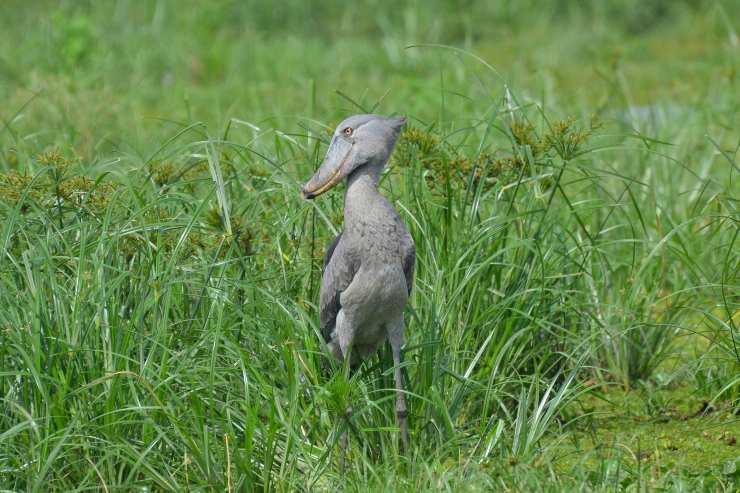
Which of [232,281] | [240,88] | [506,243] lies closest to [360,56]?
[240,88]

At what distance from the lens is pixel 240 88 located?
29.2 ft

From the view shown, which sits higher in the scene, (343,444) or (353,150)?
(353,150)

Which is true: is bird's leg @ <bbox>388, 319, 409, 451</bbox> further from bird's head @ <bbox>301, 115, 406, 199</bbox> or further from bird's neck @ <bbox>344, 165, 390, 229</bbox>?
bird's head @ <bbox>301, 115, 406, 199</bbox>

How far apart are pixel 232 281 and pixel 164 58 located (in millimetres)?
5938

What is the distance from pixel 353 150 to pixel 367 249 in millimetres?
311

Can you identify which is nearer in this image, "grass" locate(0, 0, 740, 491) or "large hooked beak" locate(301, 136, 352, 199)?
"grass" locate(0, 0, 740, 491)

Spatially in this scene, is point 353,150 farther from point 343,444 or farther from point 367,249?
point 343,444

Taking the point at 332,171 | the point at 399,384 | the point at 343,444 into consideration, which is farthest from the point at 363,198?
the point at 343,444

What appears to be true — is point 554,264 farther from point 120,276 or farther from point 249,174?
point 120,276

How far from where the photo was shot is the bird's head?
3.89 m

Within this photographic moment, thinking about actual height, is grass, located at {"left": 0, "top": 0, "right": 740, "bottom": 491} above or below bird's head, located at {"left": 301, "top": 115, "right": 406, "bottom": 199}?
below

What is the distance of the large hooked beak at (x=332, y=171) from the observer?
389 cm

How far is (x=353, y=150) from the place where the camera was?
12.8 feet

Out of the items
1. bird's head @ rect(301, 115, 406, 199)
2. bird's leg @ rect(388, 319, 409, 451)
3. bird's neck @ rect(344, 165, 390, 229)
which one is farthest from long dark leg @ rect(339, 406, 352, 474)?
bird's head @ rect(301, 115, 406, 199)
